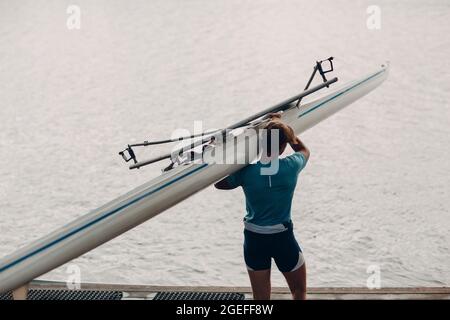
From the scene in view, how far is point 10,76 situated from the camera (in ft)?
38.8

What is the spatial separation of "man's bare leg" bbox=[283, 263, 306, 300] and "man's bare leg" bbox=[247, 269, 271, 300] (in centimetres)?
11

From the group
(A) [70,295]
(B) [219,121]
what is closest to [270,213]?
(A) [70,295]

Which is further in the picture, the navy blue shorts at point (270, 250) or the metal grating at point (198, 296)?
the metal grating at point (198, 296)

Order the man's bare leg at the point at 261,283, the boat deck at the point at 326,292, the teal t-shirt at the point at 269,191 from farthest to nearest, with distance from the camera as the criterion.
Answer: the boat deck at the point at 326,292, the man's bare leg at the point at 261,283, the teal t-shirt at the point at 269,191

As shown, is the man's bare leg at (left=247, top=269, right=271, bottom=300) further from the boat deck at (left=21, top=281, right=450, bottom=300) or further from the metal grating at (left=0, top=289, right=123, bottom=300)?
the metal grating at (left=0, top=289, right=123, bottom=300)

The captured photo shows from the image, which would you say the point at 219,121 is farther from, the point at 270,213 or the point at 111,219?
the point at 111,219

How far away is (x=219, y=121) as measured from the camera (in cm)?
880

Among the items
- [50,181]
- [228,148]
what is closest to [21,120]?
[50,181]

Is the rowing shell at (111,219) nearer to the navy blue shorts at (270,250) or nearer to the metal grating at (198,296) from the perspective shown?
the navy blue shorts at (270,250)

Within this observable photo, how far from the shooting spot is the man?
3.16 meters

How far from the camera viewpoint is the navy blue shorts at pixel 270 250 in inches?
127

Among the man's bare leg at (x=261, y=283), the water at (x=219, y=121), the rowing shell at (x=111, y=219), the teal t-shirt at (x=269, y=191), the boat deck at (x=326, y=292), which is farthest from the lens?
the water at (x=219, y=121)

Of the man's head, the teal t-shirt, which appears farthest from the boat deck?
the man's head

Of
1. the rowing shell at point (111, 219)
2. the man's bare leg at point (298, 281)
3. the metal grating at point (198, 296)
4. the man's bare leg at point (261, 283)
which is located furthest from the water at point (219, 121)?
the rowing shell at point (111, 219)
